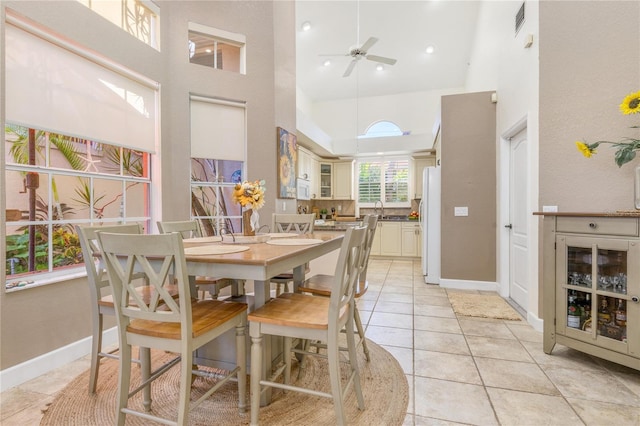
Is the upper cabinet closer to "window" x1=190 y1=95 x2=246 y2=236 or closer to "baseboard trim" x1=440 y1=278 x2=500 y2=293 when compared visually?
"baseboard trim" x1=440 y1=278 x2=500 y2=293

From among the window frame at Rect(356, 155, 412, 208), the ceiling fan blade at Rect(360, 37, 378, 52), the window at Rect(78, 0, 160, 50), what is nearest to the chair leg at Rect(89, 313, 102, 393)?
the window at Rect(78, 0, 160, 50)

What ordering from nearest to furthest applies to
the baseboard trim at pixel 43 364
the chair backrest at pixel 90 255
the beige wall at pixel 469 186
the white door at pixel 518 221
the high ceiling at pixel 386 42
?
the chair backrest at pixel 90 255 < the baseboard trim at pixel 43 364 < the white door at pixel 518 221 < the beige wall at pixel 469 186 < the high ceiling at pixel 386 42

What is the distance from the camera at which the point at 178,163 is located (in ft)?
10.9

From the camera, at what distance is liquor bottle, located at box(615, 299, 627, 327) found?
2.01 metres

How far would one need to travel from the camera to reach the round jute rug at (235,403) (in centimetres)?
163

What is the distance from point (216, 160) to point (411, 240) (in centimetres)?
452

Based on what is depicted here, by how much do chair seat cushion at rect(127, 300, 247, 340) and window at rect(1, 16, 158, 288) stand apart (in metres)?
1.30

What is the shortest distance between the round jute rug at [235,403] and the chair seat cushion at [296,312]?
569 millimetres

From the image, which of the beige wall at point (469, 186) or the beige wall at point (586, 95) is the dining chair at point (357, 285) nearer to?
the beige wall at point (586, 95)

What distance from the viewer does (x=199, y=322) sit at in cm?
149

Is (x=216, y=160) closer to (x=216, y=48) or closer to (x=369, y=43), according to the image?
(x=216, y=48)

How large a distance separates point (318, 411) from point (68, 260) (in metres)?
2.25

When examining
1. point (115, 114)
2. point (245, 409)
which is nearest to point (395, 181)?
point (115, 114)

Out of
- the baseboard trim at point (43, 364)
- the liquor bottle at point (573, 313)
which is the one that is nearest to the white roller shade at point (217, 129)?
the baseboard trim at point (43, 364)
